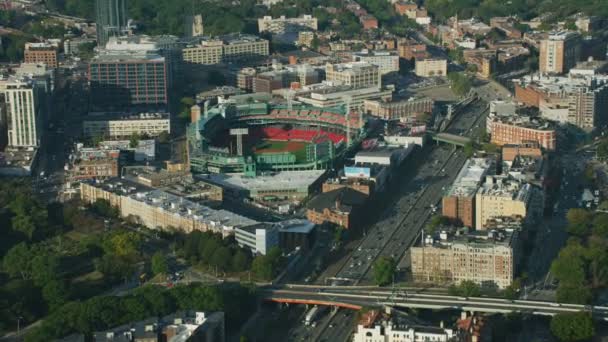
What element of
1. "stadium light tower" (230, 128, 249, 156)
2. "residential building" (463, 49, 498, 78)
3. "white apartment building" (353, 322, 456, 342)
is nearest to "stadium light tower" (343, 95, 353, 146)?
"stadium light tower" (230, 128, 249, 156)

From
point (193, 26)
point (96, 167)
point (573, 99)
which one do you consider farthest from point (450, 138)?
point (193, 26)

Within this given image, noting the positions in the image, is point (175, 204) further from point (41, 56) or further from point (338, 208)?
point (41, 56)

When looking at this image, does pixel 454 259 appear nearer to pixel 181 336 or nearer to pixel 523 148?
pixel 181 336

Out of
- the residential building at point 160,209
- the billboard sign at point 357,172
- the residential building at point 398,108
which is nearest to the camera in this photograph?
the residential building at point 160,209

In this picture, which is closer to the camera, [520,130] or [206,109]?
[520,130]

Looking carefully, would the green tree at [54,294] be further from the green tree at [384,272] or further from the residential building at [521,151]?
the residential building at [521,151]

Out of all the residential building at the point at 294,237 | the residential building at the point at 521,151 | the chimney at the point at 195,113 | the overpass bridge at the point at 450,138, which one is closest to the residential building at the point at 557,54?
the overpass bridge at the point at 450,138

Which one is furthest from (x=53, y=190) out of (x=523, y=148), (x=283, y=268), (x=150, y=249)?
(x=523, y=148)

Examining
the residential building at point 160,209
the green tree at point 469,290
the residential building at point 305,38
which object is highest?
the residential building at point 305,38
